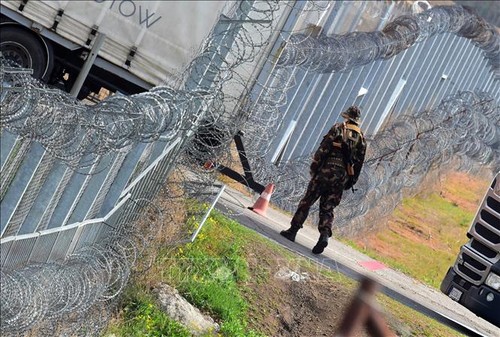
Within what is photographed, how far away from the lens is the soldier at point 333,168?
15.5 m

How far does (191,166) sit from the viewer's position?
14.4m

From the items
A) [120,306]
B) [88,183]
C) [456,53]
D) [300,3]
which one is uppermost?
[456,53]

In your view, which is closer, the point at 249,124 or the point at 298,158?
the point at 249,124

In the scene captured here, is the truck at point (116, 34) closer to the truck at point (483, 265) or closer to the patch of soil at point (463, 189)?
the truck at point (483, 265)

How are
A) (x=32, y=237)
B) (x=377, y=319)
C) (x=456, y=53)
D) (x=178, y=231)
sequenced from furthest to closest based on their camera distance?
(x=456, y=53), (x=178, y=231), (x=32, y=237), (x=377, y=319)

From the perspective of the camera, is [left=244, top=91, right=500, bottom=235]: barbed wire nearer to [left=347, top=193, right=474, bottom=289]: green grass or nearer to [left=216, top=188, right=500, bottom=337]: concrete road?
[left=216, top=188, right=500, bottom=337]: concrete road

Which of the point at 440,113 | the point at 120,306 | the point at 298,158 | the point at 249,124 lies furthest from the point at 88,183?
the point at 440,113

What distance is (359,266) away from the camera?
18.6 m

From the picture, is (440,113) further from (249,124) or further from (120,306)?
(120,306)

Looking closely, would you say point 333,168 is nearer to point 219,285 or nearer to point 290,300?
point 290,300

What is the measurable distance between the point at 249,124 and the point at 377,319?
545 inches

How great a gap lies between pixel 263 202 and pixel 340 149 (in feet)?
9.90

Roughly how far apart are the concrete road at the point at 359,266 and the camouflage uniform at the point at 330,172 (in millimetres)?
482

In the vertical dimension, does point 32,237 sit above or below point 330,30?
below
